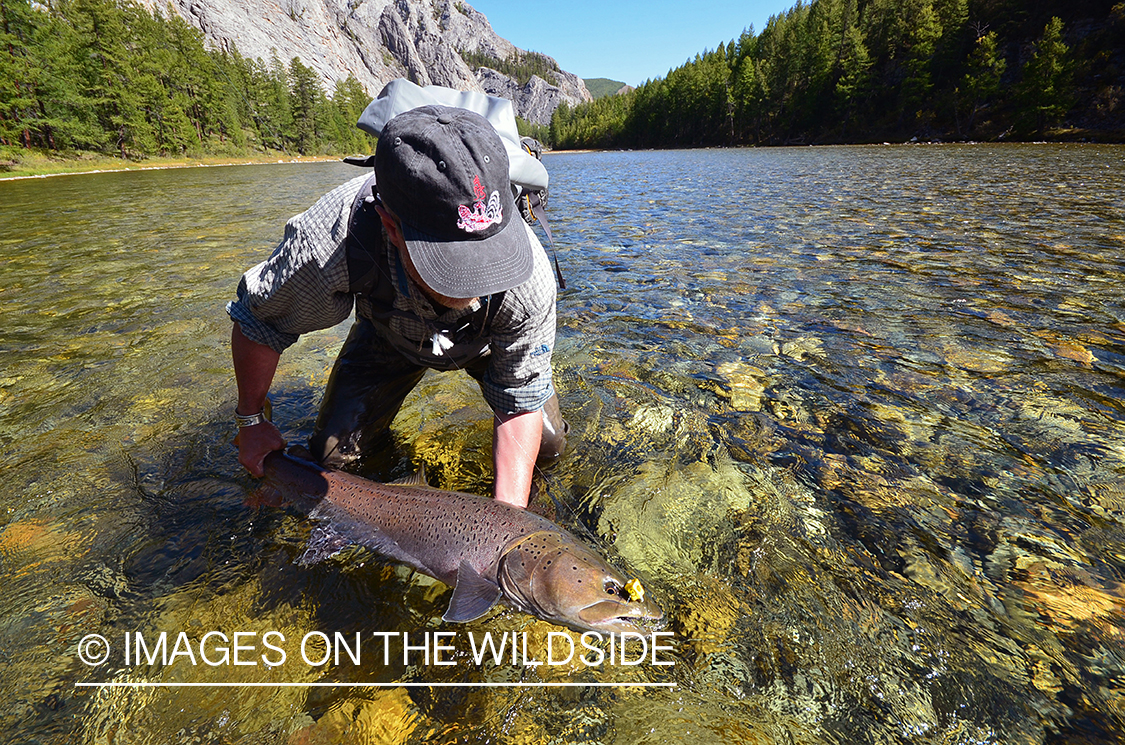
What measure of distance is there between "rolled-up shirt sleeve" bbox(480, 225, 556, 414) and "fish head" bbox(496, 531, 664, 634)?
2.90 ft

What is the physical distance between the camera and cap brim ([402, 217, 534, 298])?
7.07 feet

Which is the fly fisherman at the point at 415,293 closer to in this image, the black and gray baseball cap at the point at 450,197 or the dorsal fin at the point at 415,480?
the black and gray baseball cap at the point at 450,197

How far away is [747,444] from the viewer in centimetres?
407

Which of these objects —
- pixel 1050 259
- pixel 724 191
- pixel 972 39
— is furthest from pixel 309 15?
pixel 1050 259

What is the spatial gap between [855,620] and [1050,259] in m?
9.53

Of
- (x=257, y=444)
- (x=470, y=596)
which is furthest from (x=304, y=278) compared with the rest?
(x=470, y=596)

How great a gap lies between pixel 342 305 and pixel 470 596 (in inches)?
67.6

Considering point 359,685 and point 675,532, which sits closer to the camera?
point 359,685

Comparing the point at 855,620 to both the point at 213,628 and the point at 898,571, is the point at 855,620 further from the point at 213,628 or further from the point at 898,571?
the point at 213,628

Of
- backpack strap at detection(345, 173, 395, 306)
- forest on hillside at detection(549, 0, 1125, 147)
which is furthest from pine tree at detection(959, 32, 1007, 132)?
backpack strap at detection(345, 173, 395, 306)

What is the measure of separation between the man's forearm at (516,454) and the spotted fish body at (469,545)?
17 cm

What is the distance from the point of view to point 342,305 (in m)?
2.89

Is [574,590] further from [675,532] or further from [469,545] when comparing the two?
[675,532]

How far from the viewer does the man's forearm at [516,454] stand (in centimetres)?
290
